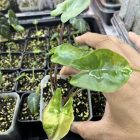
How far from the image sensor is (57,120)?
66cm

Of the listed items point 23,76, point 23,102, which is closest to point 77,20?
point 23,76

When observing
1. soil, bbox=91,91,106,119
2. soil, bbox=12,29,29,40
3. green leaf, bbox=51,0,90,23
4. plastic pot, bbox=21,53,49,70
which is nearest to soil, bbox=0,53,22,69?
plastic pot, bbox=21,53,49,70

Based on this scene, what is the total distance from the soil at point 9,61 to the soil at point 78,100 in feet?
0.88

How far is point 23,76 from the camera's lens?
1157 mm

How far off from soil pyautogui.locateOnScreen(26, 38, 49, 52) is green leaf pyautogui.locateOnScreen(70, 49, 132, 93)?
2.46 feet

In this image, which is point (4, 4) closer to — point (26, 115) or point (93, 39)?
point (26, 115)

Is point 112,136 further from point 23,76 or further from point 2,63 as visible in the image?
point 2,63

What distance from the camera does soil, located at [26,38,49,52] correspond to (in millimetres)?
1322

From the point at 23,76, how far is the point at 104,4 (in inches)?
19.7

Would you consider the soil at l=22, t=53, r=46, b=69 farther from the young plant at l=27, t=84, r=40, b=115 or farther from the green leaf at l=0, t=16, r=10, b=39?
the young plant at l=27, t=84, r=40, b=115

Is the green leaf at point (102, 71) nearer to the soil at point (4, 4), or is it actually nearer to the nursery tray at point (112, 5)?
the nursery tray at point (112, 5)

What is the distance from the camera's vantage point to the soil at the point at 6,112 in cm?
93

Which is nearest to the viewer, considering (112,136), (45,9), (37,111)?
(112,136)

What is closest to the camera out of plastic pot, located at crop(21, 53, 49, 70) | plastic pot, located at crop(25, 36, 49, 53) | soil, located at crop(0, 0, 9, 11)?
plastic pot, located at crop(21, 53, 49, 70)
